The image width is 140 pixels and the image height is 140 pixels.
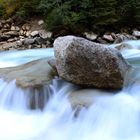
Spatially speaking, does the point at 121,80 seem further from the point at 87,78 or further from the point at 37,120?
the point at 37,120

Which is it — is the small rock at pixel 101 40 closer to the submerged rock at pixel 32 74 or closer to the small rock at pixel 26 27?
the small rock at pixel 26 27

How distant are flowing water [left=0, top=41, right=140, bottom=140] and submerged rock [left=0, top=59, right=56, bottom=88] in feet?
0.43

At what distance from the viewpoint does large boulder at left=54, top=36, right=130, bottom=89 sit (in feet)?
21.2

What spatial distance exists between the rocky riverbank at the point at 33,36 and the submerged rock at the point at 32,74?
7632mm

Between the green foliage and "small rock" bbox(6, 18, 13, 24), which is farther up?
the green foliage

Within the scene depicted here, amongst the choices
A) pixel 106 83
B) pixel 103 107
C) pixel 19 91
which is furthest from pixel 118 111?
pixel 19 91

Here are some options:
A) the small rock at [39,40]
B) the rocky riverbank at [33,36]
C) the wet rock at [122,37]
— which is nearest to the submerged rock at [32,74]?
the wet rock at [122,37]

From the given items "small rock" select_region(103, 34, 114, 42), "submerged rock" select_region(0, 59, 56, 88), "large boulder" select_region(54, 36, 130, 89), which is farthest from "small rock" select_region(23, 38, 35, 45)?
"large boulder" select_region(54, 36, 130, 89)

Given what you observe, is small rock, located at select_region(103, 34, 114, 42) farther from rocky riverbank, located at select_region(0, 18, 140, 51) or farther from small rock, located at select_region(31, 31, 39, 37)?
small rock, located at select_region(31, 31, 39, 37)

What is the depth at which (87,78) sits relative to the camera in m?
6.61

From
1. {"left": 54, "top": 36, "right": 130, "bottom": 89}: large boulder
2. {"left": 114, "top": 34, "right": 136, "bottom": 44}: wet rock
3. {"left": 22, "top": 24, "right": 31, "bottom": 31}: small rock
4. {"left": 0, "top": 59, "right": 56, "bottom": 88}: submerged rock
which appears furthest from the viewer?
{"left": 22, "top": 24, "right": 31, "bottom": 31}: small rock

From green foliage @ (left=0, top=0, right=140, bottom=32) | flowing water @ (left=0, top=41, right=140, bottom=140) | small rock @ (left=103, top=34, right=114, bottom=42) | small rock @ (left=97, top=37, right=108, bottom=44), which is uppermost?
flowing water @ (left=0, top=41, right=140, bottom=140)

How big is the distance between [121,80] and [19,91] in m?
1.79

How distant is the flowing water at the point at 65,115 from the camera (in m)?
5.90
